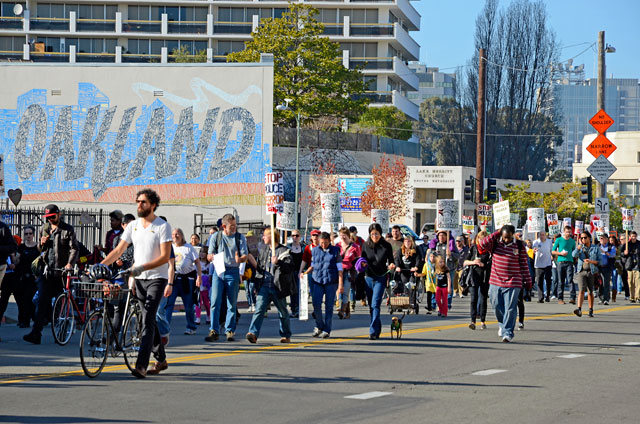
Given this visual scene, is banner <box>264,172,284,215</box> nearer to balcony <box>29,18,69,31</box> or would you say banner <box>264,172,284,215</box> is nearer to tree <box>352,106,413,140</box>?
tree <box>352,106,413,140</box>

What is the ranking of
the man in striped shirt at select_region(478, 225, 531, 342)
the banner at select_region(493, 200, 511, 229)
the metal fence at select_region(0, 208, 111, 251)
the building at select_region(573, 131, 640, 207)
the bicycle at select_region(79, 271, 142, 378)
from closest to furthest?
the bicycle at select_region(79, 271, 142, 378)
the man in striped shirt at select_region(478, 225, 531, 342)
the banner at select_region(493, 200, 511, 229)
the metal fence at select_region(0, 208, 111, 251)
the building at select_region(573, 131, 640, 207)

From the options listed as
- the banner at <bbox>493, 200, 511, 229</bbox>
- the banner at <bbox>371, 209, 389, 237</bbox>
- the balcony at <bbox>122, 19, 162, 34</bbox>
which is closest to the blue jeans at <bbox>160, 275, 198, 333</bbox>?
the banner at <bbox>493, 200, 511, 229</bbox>

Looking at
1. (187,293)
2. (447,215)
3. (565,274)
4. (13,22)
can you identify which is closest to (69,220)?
(447,215)

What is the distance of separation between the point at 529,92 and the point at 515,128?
3.86 metres

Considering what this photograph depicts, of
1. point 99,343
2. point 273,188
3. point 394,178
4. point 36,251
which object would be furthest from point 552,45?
point 99,343

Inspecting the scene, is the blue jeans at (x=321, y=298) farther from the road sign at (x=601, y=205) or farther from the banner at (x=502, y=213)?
the road sign at (x=601, y=205)

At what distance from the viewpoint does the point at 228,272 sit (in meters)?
16.1

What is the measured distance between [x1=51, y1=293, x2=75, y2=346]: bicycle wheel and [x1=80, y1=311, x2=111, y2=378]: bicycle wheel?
12.6 ft

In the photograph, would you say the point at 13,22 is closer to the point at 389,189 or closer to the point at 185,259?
the point at 389,189

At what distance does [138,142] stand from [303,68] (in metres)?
24.9

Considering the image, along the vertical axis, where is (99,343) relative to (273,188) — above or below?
below

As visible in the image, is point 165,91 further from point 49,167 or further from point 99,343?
point 99,343

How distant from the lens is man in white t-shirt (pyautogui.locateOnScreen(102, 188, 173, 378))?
36.8 ft

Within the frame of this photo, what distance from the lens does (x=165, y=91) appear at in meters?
52.5
